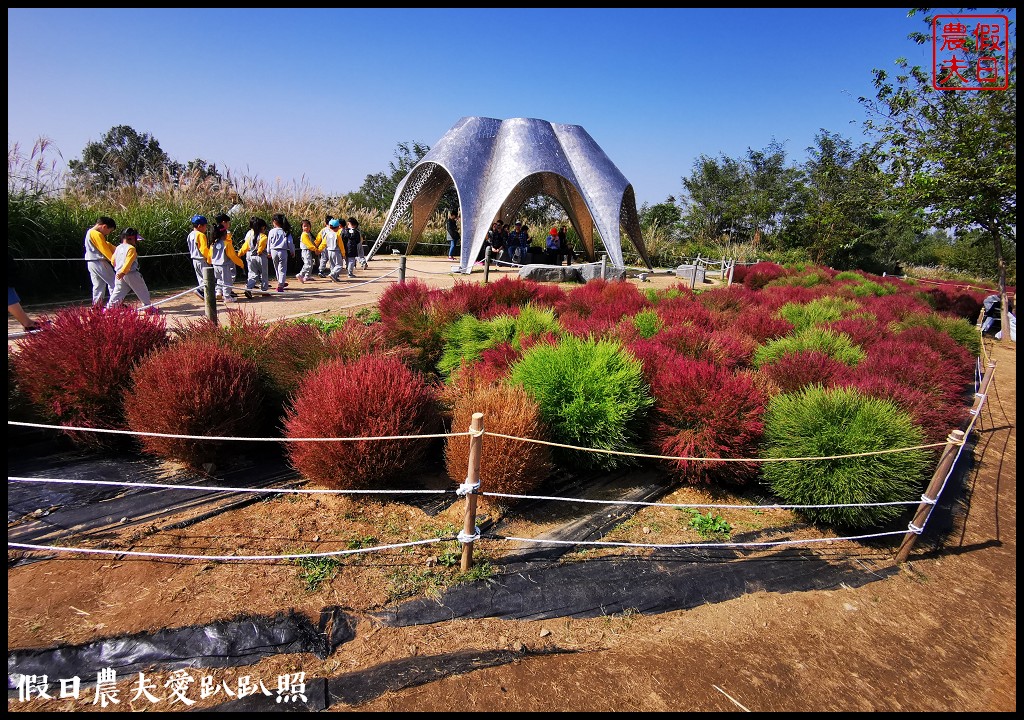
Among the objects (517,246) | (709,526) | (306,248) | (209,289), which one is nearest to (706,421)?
(709,526)

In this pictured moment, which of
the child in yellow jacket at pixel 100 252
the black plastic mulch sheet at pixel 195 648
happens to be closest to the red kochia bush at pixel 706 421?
the black plastic mulch sheet at pixel 195 648

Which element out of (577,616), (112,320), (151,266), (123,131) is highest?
(123,131)

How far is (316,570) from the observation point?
2.62 meters

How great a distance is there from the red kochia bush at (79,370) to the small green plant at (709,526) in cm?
408

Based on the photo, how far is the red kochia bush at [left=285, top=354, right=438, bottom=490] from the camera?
3129mm

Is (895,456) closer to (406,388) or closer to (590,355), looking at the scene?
(590,355)

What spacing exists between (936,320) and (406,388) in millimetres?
8339

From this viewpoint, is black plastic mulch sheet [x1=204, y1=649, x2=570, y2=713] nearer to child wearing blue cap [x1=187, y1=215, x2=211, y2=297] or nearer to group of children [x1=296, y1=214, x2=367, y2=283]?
child wearing blue cap [x1=187, y1=215, x2=211, y2=297]

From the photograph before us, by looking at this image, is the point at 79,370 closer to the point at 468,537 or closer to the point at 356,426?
the point at 356,426

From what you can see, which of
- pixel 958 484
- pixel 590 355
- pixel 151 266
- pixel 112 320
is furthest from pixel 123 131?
pixel 958 484

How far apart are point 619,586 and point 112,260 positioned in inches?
282

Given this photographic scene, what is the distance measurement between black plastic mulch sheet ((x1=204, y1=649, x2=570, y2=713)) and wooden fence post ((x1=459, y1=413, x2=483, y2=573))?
21.1 inches

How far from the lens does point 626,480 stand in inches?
150

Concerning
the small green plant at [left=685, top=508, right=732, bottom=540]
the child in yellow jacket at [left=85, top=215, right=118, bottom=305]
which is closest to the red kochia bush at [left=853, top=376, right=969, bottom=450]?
the small green plant at [left=685, top=508, right=732, bottom=540]
